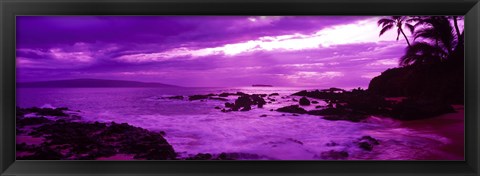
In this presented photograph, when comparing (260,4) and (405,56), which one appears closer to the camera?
(260,4)

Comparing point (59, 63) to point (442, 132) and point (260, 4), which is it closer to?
point (260, 4)

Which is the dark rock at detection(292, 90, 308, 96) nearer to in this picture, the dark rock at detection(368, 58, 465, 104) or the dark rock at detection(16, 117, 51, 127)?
the dark rock at detection(368, 58, 465, 104)

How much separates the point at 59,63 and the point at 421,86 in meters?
2.34

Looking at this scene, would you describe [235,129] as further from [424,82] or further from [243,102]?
[424,82]

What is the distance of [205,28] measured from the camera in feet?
7.29

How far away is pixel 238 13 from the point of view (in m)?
2.15

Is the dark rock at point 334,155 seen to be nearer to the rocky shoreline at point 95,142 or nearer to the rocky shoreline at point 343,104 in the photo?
the rocky shoreline at point 95,142

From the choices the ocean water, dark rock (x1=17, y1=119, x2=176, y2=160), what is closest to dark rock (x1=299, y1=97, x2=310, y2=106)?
the ocean water

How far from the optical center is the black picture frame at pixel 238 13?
82.7 inches

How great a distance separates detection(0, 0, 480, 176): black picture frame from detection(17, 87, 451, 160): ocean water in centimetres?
7

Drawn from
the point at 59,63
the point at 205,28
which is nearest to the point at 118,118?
the point at 59,63

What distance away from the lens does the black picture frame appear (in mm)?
2102

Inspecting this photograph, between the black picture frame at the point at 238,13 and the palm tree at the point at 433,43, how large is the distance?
72 mm

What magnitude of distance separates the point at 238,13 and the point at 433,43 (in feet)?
4.25
